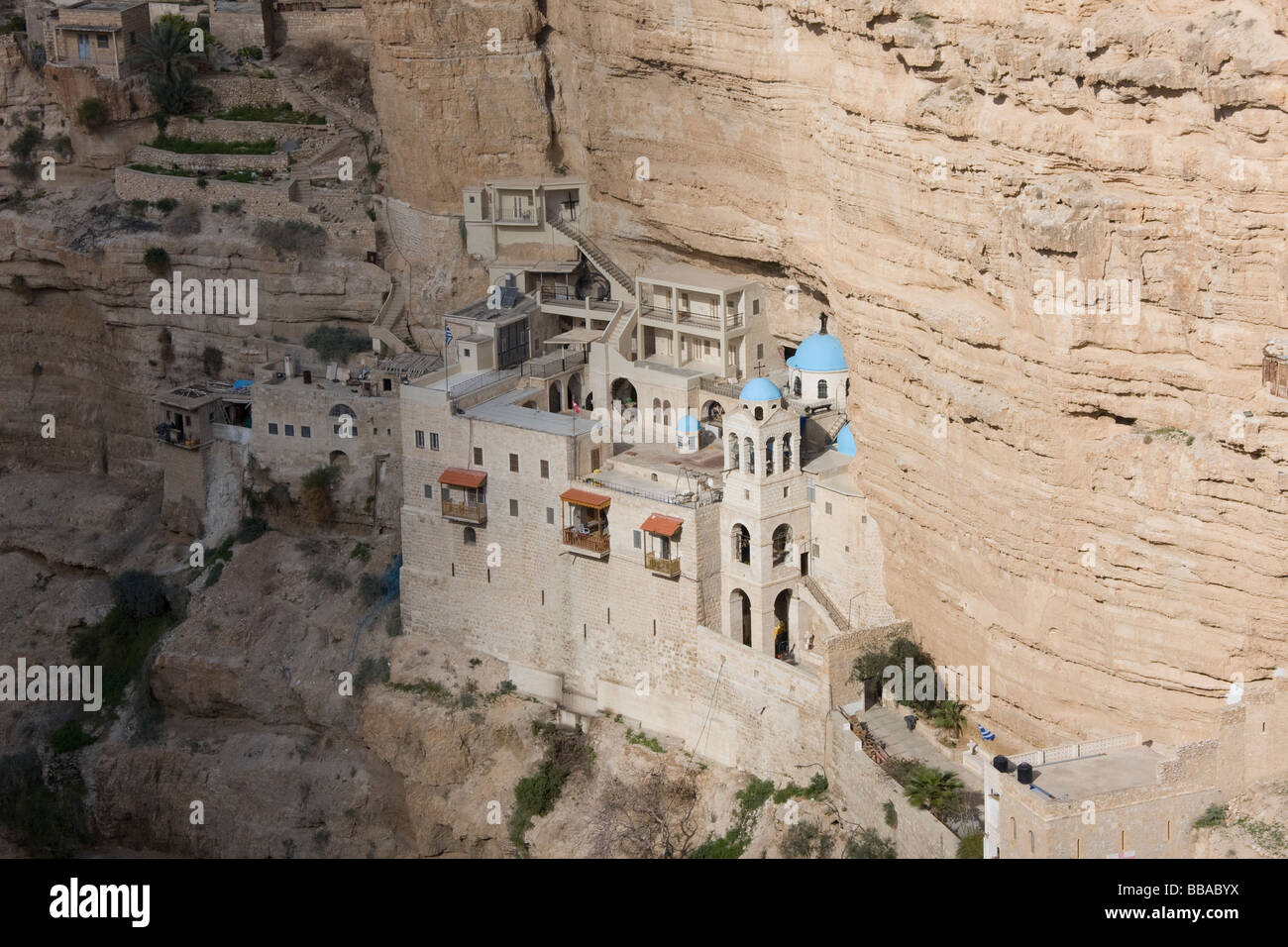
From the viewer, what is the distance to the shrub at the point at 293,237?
5647 centimetres

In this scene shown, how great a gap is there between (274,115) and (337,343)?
9238mm

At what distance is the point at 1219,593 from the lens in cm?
3450

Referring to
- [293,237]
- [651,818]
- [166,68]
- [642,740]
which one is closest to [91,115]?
[166,68]

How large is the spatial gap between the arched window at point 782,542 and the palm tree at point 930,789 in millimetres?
6807

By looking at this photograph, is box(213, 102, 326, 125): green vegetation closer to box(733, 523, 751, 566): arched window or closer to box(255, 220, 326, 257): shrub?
box(255, 220, 326, 257): shrub

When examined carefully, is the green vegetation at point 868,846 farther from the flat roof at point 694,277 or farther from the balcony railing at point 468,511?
the flat roof at point 694,277

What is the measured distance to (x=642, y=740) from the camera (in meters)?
46.3

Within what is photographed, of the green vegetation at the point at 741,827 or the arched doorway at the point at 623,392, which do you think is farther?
the arched doorway at the point at 623,392

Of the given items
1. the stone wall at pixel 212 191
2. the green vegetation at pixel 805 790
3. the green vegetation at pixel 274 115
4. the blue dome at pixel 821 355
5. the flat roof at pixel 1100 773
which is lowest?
the green vegetation at pixel 805 790

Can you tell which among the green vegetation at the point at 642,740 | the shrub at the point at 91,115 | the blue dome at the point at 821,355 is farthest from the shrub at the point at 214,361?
the blue dome at the point at 821,355

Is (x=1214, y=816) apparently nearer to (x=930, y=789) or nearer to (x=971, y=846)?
(x=971, y=846)

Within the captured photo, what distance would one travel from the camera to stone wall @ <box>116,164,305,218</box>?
57406 mm

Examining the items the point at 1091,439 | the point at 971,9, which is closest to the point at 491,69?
the point at 971,9

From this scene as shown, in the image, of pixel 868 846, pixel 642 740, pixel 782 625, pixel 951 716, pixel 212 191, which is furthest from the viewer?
pixel 212 191
